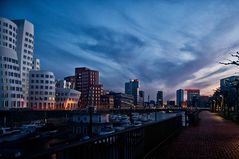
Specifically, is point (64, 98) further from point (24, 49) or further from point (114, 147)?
point (114, 147)

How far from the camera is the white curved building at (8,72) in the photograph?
9162 centimetres

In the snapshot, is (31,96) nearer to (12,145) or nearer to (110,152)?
(12,145)

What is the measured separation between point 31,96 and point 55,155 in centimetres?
11725

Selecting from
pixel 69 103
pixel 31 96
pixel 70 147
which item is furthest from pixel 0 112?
pixel 70 147

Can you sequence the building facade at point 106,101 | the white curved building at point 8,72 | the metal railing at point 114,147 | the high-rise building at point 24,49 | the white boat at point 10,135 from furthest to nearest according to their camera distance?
the building facade at point 106,101 → the high-rise building at point 24,49 → the white curved building at point 8,72 → the white boat at point 10,135 → the metal railing at point 114,147

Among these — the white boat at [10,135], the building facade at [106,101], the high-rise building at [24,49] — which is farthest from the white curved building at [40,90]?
the building facade at [106,101]

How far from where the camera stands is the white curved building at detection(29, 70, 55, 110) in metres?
116

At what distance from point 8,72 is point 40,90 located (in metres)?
23.8

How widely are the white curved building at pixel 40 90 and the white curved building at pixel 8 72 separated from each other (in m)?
17.1

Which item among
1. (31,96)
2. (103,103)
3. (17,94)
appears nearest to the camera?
(17,94)

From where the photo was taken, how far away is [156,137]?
13.3m

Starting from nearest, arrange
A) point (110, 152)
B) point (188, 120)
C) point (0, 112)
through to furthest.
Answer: point (110, 152)
point (188, 120)
point (0, 112)

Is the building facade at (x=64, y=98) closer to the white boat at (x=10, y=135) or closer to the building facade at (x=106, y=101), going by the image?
the building facade at (x=106, y=101)

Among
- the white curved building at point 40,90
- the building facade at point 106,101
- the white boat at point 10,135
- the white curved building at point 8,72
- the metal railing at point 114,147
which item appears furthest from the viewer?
the building facade at point 106,101
